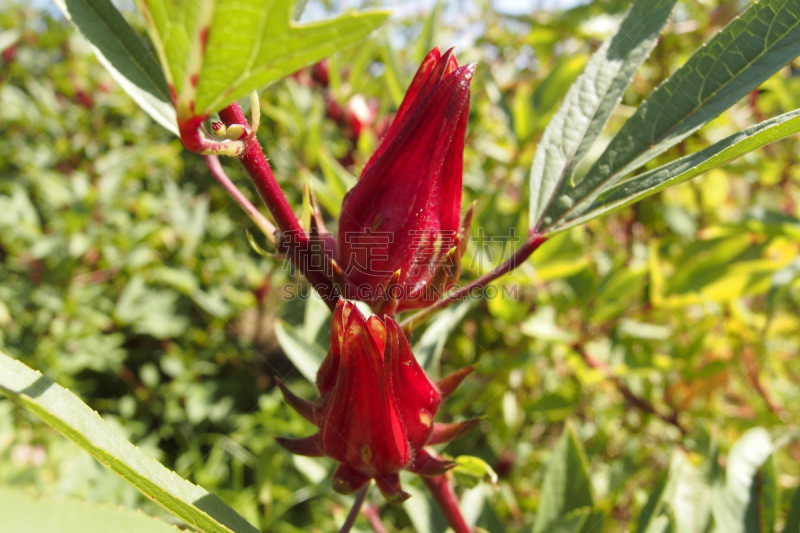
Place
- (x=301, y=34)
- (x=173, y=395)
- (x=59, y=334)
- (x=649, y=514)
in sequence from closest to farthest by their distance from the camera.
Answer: (x=301, y=34) < (x=649, y=514) < (x=59, y=334) < (x=173, y=395)

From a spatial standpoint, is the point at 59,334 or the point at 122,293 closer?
the point at 59,334

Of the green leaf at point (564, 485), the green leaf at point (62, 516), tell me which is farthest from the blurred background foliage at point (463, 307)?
the green leaf at point (62, 516)

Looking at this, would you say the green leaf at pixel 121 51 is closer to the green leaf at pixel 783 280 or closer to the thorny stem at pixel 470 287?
the thorny stem at pixel 470 287

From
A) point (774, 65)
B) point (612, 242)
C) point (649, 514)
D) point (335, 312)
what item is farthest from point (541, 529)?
point (612, 242)


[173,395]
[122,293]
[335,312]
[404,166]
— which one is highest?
[404,166]

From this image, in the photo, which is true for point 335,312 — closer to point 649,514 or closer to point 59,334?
point 649,514

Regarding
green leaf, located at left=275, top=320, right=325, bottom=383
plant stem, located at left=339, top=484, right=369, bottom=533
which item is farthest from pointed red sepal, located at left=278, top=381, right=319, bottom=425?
green leaf, located at left=275, top=320, right=325, bottom=383
